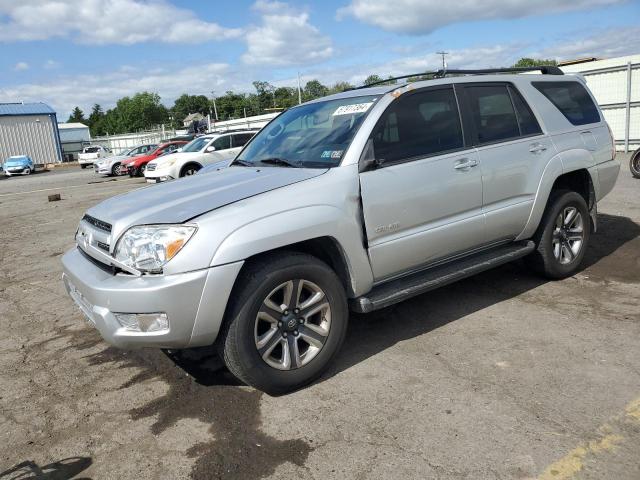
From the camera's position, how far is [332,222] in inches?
133

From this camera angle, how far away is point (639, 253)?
19.1 ft

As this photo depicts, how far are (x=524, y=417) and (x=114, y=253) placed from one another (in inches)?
99.3

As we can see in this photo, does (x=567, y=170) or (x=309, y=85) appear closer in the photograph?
(x=567, y=170)

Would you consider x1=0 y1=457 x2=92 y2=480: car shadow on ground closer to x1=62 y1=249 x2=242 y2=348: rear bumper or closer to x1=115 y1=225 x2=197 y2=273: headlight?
x1=62 y1=249 x2=242 y2=348: rear bumper

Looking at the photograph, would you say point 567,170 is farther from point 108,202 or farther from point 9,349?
point 9,349

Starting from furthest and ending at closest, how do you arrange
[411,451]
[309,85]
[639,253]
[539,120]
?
1. [309,85]
2. [639,253]
3. [539,120]
4. [411,451]

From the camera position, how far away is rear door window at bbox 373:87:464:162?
12.5 feet

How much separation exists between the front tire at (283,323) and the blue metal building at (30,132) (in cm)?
4855

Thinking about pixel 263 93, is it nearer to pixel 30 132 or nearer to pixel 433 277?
pixel 30 132

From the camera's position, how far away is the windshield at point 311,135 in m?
3.79

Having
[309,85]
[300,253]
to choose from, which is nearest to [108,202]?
[300,253]

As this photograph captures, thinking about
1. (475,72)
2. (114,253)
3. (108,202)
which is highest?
(475,72)

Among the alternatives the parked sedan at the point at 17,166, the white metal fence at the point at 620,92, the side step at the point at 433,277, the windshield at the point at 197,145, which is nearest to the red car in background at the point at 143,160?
the windshield at the point at 197,145

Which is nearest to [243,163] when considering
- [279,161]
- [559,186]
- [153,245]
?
[279,161]
